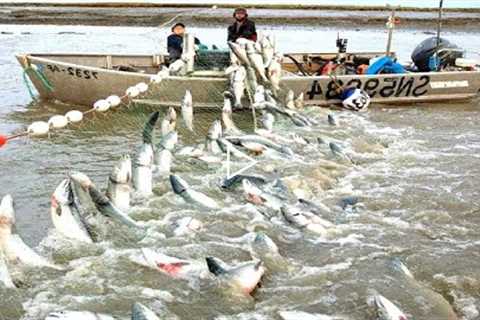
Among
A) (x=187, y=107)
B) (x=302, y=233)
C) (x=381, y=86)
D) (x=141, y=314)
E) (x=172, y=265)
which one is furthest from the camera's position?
(x=381, y=86)

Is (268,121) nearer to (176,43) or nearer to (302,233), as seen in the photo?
(176,43)

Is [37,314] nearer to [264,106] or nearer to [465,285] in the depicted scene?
[465,285]

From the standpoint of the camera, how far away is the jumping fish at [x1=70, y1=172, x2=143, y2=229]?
645 centimetres

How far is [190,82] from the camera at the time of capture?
12.8 m

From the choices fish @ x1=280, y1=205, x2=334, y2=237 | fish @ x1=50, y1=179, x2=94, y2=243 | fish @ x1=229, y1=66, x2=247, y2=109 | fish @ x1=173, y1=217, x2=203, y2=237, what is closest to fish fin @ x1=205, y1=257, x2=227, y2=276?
fish @ x1=173, y1=217, x2=203, y2=237

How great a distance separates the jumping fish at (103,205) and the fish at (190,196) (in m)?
1.00

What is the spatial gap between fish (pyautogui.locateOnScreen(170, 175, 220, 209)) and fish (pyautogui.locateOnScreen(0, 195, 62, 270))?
2.16 metres

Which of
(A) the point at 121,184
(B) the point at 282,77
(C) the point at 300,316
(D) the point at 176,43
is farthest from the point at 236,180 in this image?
(D) the point at 176,43

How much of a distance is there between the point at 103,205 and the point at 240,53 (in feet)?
22.9

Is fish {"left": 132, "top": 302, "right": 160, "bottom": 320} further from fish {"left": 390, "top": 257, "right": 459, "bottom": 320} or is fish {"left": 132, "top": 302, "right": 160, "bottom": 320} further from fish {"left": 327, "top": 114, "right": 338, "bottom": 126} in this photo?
fish {"left": 327, "top": 114, "right": 338, "bottom": 126}

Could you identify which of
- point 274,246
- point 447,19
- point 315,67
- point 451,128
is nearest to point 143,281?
point 274,246

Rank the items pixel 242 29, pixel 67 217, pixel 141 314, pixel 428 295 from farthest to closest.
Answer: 1. pixel 242 29
2. pixel 67 217
3. pixel 428 295
4. pixel 141 314

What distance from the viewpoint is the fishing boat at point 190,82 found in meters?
12.9

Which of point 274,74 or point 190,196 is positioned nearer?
point 190,196
